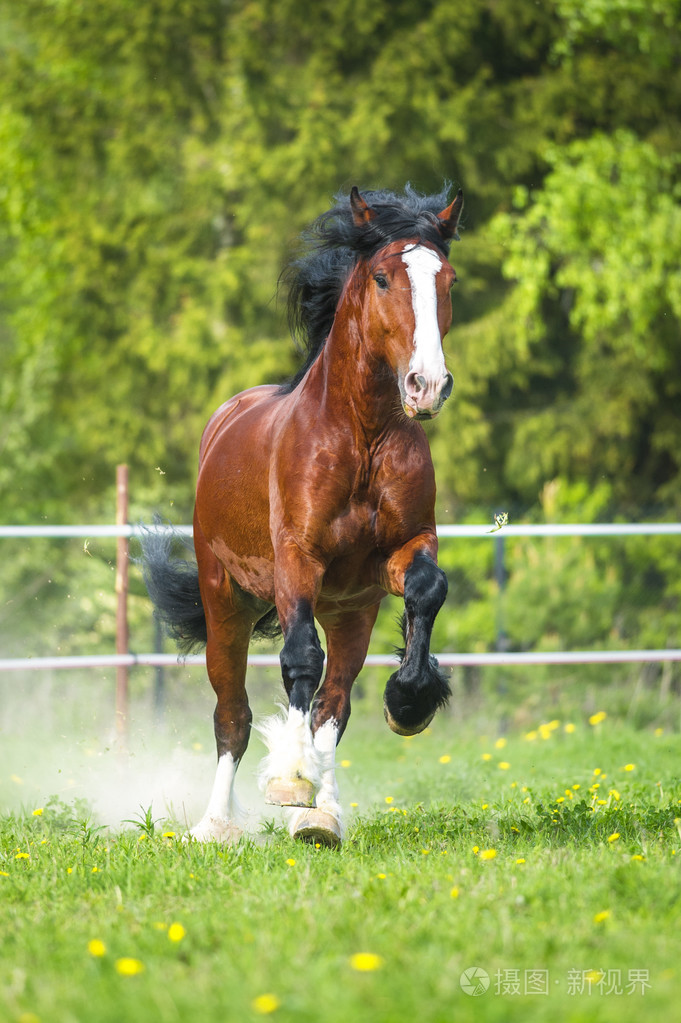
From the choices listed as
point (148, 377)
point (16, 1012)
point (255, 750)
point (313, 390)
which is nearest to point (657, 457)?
point (148, 377)

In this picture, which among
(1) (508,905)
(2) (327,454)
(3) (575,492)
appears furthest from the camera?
(3) (575,492)

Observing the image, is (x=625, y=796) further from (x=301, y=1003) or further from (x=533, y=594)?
(x=533, y=594)

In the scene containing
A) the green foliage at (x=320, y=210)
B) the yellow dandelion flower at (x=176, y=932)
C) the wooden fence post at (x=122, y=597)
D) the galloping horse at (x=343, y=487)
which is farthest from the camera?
the green foliage at (x=320, y=210)

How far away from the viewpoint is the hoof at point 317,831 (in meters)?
4.01

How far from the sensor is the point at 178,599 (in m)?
5.72

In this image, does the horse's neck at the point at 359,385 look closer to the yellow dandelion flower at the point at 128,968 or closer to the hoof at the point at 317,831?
the hoof at the point at 317,831

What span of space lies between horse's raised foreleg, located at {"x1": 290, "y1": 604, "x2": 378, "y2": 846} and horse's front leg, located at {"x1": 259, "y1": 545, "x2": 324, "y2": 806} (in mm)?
319

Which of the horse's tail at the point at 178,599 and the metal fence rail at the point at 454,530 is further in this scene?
the metal fence rail at the point at 454,530

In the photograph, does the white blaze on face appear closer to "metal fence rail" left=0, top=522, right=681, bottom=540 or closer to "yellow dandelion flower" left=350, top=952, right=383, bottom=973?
"yellow dandelion flower" left=350, top=952, right=383, bottom=973

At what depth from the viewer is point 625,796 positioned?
5062 millimetres

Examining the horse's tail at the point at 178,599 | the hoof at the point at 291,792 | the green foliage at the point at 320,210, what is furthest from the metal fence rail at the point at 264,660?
the hoof at the point at 291,792

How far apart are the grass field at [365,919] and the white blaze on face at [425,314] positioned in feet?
5.26

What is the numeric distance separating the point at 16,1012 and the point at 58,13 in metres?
14.8

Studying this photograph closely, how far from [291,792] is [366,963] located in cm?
147
